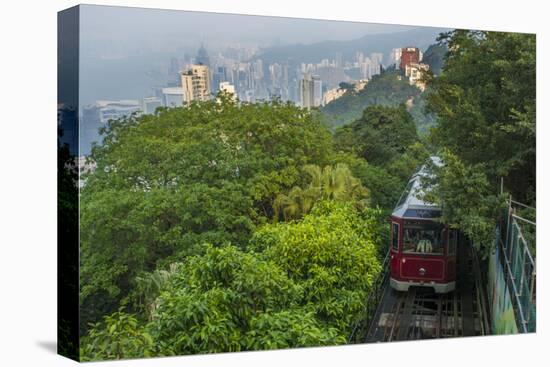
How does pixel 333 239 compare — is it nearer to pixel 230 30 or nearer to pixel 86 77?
pixel 230 30

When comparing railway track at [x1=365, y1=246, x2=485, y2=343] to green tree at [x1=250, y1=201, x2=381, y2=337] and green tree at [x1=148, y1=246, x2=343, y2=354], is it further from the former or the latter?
green tree at [x1=148, y1=246, x2=343, y2=354]

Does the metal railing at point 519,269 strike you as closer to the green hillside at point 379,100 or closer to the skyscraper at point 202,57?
the green hillside at point 379,100

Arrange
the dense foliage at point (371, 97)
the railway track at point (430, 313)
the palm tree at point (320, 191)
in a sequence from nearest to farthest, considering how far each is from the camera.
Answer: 1. the palm tree at point (320, 191)
2. the dense foliage at point (371, 97)
3. the railway track at point (430, 313)

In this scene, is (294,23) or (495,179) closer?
(294,23)

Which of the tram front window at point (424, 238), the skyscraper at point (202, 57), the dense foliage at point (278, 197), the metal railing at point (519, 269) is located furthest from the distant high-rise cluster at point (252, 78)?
the metal railing at point (519, 269)

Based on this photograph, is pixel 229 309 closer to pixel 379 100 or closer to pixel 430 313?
pixel 430 313

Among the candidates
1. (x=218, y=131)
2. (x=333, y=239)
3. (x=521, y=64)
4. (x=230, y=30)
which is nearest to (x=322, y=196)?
(x=333, y=239)
